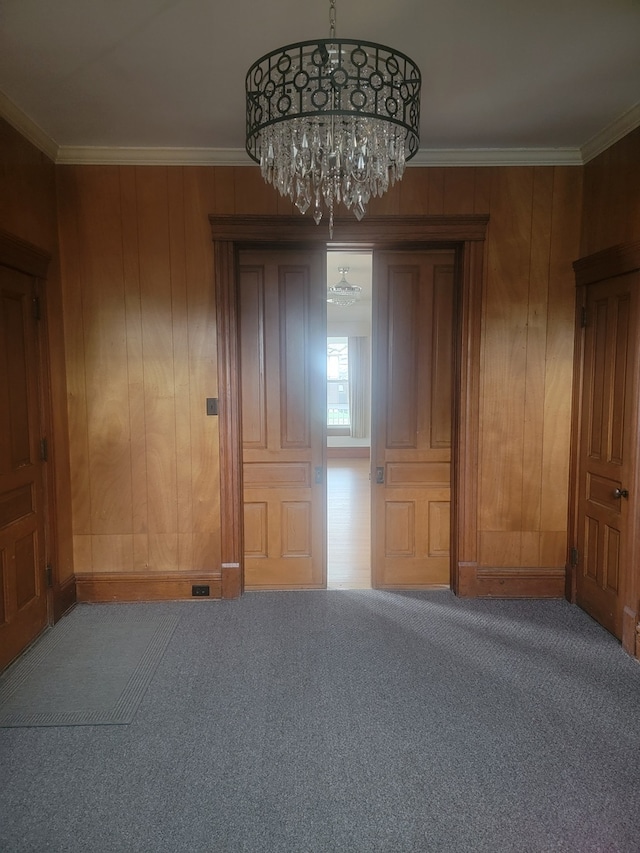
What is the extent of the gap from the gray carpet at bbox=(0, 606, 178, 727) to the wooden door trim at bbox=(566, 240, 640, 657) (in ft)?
8.60

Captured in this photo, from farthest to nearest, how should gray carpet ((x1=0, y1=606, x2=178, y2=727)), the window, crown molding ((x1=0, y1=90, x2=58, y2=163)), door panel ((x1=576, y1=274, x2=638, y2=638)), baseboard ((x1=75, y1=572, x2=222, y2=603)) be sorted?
the window
baseboard ((x1=75, y1=572, x2=222, y2=603))
door panel ((x1=576, y1=274, x2=638, y2=638))
crown molding ((x1=0, y1=90, x2=58, y2=163))
gray carpet ((x1=0, y1=606, x2=178, y2=727))

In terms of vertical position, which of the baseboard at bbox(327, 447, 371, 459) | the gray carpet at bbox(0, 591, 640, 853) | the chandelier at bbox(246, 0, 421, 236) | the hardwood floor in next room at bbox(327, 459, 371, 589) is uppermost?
the chandelier at bbox(246, 0, 421, 236)

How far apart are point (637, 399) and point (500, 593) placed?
160 centimetres

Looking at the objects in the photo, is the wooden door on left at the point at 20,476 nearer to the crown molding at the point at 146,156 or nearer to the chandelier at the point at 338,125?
the crown molding at the point at 146,156

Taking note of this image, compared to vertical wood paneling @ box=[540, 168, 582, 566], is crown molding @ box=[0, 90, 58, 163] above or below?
above

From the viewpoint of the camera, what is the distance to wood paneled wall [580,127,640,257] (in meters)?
2.93

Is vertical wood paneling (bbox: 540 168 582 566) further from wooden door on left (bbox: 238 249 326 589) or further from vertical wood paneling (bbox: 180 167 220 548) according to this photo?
vertical wood paneling (bbox: 180 167 220 548)

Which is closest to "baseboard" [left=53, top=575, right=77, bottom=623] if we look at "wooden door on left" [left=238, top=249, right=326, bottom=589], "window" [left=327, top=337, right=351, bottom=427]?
"wooden door on left" [left=238, top=249, right=326, bottom=589]

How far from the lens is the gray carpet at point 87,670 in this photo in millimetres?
2443

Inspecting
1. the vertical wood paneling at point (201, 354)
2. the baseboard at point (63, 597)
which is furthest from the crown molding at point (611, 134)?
the baseboard at point (63, 597)

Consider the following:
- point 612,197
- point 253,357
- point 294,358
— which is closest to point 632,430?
point 612,197

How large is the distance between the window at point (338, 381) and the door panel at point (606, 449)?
271 inches

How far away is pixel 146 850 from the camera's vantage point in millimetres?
1732

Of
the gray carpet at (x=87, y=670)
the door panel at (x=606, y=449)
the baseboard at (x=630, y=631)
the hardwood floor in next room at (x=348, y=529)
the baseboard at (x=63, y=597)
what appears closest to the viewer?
the gray carpet at (x=87, y=670)
